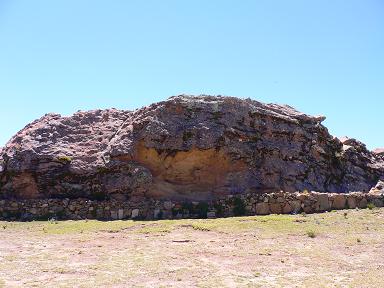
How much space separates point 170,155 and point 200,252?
10.2m

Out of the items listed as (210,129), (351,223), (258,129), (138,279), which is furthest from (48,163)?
(351,223)

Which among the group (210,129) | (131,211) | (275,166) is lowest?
(131,211)

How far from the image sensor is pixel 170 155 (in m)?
23.6

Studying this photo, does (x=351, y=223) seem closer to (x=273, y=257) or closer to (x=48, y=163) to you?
(x=273, y=257)

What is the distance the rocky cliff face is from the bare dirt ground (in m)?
3.28

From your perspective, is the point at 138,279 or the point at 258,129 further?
the point at 258,129

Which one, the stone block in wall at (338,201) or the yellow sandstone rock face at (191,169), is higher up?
the yellow sandstone rock face at (191,169)

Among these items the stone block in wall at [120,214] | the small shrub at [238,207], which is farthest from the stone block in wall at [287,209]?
the stone block in wall at [120,214]

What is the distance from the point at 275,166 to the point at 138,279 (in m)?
15.0

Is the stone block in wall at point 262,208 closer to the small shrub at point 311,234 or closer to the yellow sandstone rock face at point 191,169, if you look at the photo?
the yellow sandstone rock face at point 191,169

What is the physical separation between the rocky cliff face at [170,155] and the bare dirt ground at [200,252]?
3284mm

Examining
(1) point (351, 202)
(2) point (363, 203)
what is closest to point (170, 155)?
(1) point (351, 202)

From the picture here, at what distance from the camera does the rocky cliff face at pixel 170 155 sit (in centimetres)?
2295

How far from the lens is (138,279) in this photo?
10.6m
